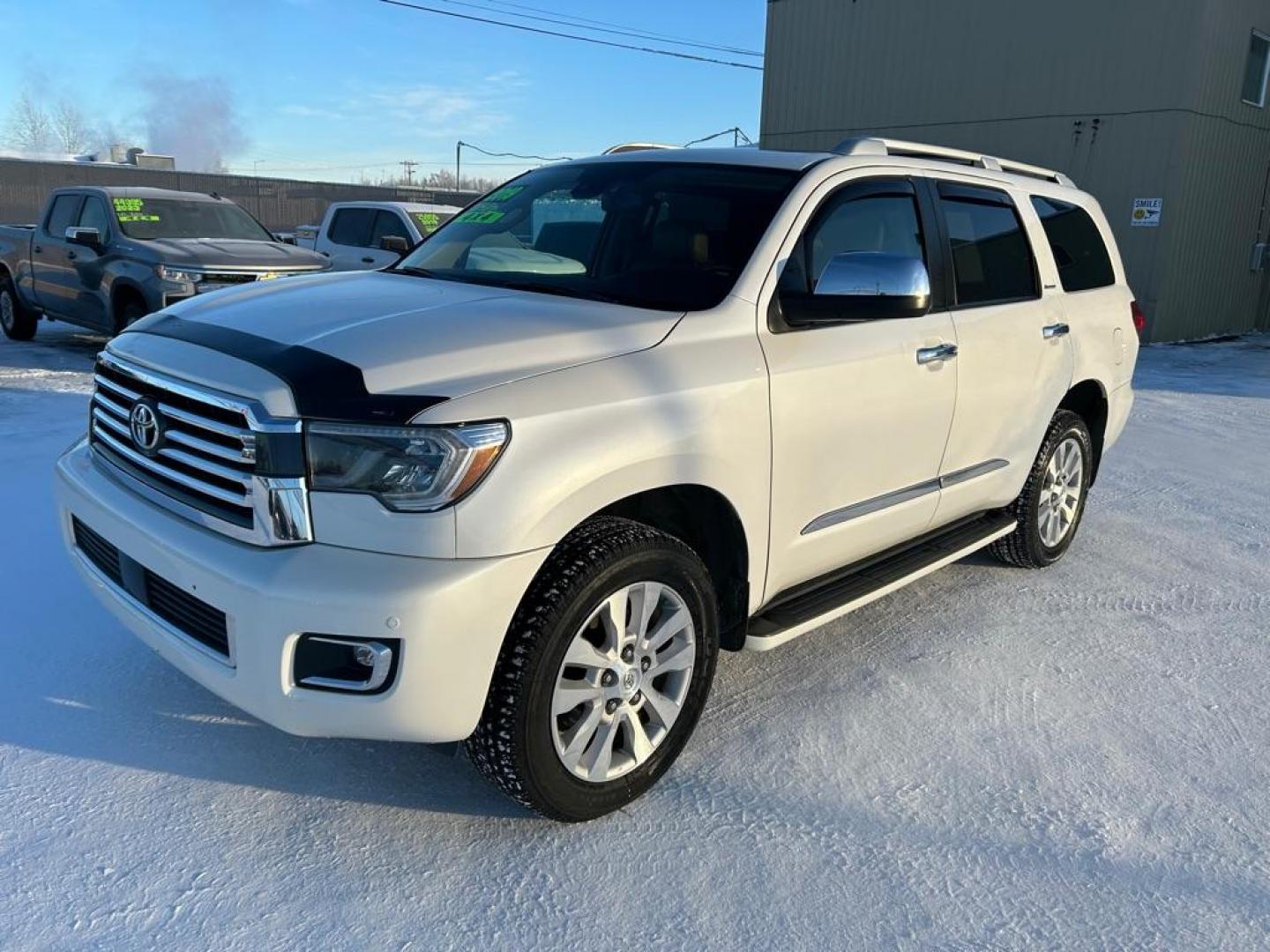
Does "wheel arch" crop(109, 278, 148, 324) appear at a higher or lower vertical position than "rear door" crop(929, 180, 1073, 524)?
lower

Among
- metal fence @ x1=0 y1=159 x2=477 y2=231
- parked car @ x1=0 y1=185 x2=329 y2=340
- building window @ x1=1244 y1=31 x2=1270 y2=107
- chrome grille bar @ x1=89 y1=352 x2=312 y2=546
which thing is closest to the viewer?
chrome grille bar @ x1=89 y1=352 x2=312 y2=546

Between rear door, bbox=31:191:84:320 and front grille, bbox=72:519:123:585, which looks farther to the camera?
rear door, bbox=31:191:84:320

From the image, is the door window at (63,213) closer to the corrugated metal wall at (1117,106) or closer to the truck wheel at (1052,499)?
the truck wheel at (1052,499)

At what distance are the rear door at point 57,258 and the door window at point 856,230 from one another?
29.4ft

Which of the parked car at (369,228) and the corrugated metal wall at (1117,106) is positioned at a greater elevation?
the corrugated metal wall at (1117,106)

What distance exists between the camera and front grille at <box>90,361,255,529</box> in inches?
95.9

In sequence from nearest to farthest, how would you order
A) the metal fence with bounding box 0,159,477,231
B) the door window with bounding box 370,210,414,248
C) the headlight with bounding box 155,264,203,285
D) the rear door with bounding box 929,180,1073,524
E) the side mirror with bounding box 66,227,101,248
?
the rear door with bounding box 929,180,1073,524 → the headlight with bounding box 155,264,203,285 → the side mirror with bounding box 66,227,101,248 → the door window with bounding box 370,210,414,248 → the metal fence with bounding box 0,159,477,231

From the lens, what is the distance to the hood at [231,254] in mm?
9047

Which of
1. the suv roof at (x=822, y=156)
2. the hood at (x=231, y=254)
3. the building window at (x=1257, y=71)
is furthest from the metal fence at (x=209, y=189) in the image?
the suv roof at (x=822, y=156)

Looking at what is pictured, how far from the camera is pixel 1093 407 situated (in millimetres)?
5129

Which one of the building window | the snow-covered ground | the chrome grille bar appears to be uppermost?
the building window

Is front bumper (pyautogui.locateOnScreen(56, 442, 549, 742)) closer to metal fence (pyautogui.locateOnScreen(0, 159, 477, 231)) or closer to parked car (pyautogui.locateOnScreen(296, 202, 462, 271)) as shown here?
parked car (pyautogui.locateOnScreen(296, 202, 462, 271))

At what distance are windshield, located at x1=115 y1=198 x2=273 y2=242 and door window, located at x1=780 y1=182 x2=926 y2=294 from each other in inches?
324

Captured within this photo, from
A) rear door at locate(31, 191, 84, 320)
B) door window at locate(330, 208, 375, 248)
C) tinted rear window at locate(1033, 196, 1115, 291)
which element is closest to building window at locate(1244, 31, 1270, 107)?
tinted rear window at locate(1033, 196, 1115, 291)
